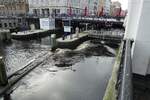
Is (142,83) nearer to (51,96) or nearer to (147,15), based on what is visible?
(147,15)

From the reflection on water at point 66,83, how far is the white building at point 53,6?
3423cm

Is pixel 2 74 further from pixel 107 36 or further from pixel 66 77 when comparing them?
pixel 107 36

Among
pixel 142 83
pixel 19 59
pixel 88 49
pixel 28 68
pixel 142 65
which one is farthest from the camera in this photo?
pixel 88 49

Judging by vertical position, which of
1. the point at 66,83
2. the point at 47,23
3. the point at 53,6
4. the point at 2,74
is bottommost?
the point at 66,83

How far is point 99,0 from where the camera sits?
3238 inches

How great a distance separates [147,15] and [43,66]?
34.4ft

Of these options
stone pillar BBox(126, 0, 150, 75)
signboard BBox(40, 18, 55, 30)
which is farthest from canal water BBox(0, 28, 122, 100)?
signboard BBox(40, 18, 55, 30)

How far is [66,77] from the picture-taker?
34.5 ft

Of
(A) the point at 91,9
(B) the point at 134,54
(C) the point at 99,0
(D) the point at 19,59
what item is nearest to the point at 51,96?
(B) the point at 134,54

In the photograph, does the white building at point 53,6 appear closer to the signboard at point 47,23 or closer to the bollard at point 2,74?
the signboard at point 47,23

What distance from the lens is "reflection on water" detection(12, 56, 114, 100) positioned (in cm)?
821

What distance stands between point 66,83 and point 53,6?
40.8m

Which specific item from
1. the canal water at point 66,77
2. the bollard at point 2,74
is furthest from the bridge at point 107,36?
the bollard at point 2,74

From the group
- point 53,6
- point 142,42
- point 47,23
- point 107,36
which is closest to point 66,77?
point 142,42
